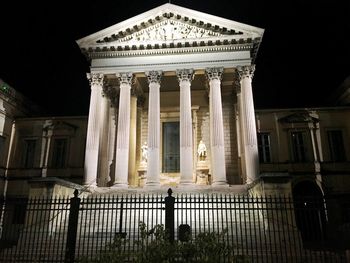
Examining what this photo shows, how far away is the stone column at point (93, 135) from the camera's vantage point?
21.5 m

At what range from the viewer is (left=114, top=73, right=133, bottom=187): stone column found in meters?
21.4

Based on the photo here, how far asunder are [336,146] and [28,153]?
1092 inches

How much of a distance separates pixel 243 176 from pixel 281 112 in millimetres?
8161

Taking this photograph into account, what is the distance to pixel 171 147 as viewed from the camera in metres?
26.5

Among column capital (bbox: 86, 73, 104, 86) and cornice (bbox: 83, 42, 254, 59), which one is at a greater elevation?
cornice (bbox: 83, 42, 254, 59)

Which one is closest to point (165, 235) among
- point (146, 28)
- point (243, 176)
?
point (243, 176)

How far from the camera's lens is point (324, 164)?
2619 cm

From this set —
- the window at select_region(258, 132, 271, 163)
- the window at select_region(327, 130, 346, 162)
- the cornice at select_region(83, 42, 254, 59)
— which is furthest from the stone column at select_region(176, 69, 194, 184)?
the window at select_region(327, 130, 346, 162)

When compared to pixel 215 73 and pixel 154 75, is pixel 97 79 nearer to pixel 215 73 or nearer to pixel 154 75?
pixel 154 75

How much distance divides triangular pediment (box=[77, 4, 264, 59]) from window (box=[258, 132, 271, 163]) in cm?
806

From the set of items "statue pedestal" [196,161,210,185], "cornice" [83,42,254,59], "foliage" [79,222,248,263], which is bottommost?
"foliage" [79,222,248,263]

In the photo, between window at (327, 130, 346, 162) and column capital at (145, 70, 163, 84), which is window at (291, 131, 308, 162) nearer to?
window at (327, 130, 346, 162)

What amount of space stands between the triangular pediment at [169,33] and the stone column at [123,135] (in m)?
2.57

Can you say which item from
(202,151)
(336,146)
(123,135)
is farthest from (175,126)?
(336,146)
